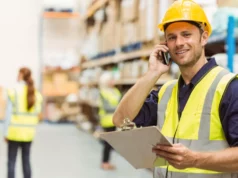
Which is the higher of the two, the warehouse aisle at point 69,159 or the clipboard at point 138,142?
the clipboard at point 138,142

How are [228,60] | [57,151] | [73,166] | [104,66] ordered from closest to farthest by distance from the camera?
[228,60] → [73,166] → [57,151] → [104,66]

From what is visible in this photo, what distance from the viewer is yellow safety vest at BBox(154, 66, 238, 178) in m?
2.26

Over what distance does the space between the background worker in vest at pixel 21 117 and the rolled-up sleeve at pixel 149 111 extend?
137 inches

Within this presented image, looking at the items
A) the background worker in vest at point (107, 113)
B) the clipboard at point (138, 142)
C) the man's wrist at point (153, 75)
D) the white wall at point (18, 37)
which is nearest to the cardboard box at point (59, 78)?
the white wall at point (18, 37)

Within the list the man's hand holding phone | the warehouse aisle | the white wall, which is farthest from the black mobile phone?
the white wall

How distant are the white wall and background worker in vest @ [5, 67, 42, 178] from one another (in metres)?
10.1

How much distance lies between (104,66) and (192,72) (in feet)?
31.2

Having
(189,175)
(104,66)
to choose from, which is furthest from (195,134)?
(104,66)

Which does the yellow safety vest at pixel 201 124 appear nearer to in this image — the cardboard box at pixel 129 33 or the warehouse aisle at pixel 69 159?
the warehouse aisle at pixel 69 159

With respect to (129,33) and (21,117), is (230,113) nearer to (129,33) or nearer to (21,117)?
(21,117)

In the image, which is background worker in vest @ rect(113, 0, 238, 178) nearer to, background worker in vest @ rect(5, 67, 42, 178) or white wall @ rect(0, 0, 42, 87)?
background worker in vest @ rect(5, 67, 42, 178)

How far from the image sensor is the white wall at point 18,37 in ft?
52.5

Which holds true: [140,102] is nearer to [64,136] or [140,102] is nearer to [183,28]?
[183,28]

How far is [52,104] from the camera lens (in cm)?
1573
